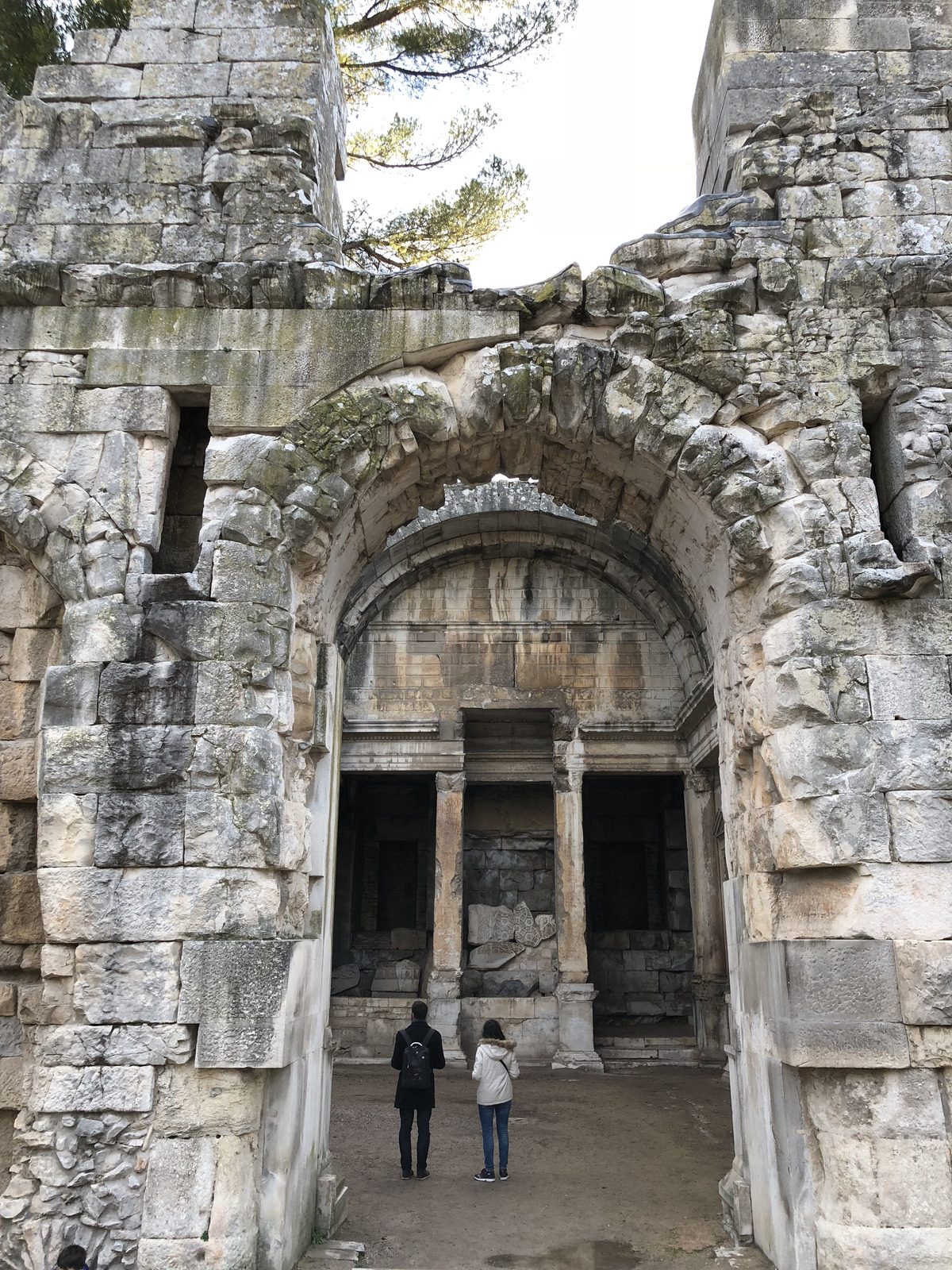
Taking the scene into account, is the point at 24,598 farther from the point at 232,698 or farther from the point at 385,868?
the point at 385,868

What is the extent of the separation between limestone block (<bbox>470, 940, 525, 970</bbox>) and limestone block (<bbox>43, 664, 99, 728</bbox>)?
9.28 metres

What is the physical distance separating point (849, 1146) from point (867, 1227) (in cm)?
33

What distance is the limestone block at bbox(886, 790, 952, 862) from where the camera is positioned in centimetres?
455

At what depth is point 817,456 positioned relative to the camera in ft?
17.2

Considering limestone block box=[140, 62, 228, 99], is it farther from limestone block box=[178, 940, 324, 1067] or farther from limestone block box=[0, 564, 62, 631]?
limestone block box=[178, 940, 324, 1067]

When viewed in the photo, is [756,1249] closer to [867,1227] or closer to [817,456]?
[867,1227]

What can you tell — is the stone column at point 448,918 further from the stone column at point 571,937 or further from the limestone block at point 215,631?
the limestone block at point 215,631

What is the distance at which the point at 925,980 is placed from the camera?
14.5 feet

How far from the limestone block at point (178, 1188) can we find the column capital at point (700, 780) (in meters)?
8.57

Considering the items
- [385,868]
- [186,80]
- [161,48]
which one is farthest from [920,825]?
[385,868]

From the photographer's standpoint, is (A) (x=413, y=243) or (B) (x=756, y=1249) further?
(A) (x=413, y=243)

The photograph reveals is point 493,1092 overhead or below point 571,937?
below

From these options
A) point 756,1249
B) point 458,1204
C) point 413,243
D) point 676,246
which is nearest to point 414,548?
point 413,243

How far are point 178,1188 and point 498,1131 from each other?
2983 millimetres
